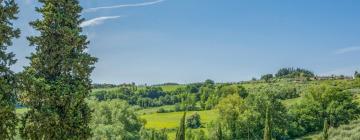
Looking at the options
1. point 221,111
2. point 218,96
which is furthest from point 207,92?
point 221,111

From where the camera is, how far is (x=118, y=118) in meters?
83.5

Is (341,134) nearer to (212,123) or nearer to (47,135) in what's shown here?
(212,123)

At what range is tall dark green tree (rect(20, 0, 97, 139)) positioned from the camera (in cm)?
2902

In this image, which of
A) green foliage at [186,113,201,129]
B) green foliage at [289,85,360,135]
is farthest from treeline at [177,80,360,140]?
green foliage at [186,113,201,129]

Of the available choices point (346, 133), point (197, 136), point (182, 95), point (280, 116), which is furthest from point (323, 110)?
point (182, 95)

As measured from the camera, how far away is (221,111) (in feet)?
361

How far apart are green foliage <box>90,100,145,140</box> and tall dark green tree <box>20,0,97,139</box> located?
45.1m

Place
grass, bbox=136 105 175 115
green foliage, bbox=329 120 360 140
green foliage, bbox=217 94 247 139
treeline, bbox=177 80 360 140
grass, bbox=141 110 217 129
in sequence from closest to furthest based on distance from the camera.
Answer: green foliage, bbox=329 120 360 140
treeline, bbox=177 80 360 140
green foliage, bbox=217 94 247 139
grass, bbox=141 110 217 129
grass, bbox=136 105 175 115

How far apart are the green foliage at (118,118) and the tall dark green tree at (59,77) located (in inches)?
1776

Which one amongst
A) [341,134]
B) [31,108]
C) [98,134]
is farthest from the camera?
[341,134]

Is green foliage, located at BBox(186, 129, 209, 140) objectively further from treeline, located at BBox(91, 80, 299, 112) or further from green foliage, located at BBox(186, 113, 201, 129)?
treeline, located at BBox(91, 80, 299, 112)

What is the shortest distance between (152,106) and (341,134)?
88205 mm

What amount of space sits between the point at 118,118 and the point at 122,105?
11.1 feet

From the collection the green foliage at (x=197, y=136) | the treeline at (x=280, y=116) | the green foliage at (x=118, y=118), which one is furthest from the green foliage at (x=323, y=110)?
the green foliage at (x=118, y=118)
